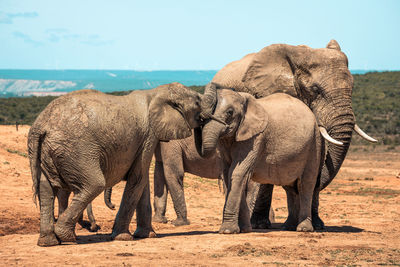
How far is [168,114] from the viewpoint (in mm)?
8852

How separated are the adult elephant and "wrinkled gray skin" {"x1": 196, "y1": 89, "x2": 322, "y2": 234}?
566mm

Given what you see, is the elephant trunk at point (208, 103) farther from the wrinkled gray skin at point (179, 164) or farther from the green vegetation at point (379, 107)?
the green vegetation at point (379, 107)

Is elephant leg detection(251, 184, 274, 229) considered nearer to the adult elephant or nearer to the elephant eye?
the adult elephant

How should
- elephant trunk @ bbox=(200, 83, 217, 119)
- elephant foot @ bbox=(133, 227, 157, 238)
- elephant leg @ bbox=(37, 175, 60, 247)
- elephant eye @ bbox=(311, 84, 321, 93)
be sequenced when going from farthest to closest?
1. elephant eye @ bbox=(311, 84, 321, 93)
2. elephant foot @ bbox=(133, 227, 157, 238)
3. elephant trunk @ bbox=(200, 83, 217, 119)
4. elephant leg @ bbox=(37, 175, 60, 247)

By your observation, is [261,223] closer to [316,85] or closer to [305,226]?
[305,226]

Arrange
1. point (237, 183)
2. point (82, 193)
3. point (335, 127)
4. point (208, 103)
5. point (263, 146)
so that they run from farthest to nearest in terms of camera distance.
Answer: point (335, 127) < point (263, 146) < point (237, 183) < point (208, 103) < point (82, 193)

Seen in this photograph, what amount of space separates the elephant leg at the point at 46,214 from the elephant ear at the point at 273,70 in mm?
5198

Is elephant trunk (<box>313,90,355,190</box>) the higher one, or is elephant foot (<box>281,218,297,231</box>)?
elephant trunk (<box>313,90,355,190</box>)

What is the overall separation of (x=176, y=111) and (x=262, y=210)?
131 inches

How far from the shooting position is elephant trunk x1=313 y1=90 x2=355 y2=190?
10.8m

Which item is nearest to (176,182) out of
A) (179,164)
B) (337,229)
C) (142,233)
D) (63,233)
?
(179,164)

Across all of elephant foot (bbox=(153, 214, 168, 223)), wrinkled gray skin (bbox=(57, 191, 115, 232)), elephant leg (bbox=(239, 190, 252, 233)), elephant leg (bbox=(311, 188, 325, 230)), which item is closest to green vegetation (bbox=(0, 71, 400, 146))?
elephant foot (bbox=(153, 214, 168, 223))

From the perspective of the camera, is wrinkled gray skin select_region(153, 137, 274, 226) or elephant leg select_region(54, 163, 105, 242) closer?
elephant leg select_region(54, 163, 105, 242)

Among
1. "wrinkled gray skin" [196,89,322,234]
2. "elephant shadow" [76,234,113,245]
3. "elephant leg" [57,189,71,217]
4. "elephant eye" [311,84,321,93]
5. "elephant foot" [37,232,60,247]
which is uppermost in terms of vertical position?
"elephant eye" [311,84,321,93]
